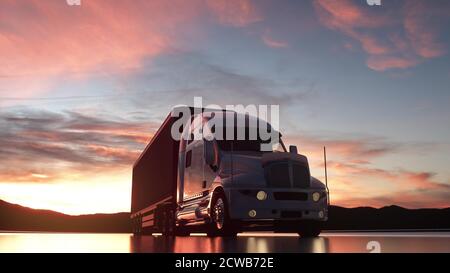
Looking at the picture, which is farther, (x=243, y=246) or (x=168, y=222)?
(x=168, y=222)

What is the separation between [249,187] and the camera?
13086 millimetres

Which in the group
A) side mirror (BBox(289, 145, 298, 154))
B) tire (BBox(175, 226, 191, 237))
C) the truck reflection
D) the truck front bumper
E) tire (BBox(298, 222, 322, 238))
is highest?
side mirror (BBox(289, 145, 298, 154))

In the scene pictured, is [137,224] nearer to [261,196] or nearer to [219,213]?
[219,213]

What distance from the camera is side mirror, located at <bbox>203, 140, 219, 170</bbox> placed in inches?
532

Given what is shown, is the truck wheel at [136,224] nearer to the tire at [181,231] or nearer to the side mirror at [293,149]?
the tire at [181,231]

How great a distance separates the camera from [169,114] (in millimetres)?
17359

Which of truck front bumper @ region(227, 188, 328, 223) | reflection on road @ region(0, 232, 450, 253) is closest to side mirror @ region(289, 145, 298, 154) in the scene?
truck front bumper @ region(227, 188, 328, 223)

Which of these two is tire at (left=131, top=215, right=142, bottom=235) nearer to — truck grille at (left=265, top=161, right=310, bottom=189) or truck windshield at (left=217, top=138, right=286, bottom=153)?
truck windshield at (left=217, top=138, right=286, bottom=153)

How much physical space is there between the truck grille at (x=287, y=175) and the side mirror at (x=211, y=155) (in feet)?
3.86

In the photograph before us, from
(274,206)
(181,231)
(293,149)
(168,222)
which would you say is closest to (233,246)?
(274,206)

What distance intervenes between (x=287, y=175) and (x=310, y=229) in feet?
6.62
